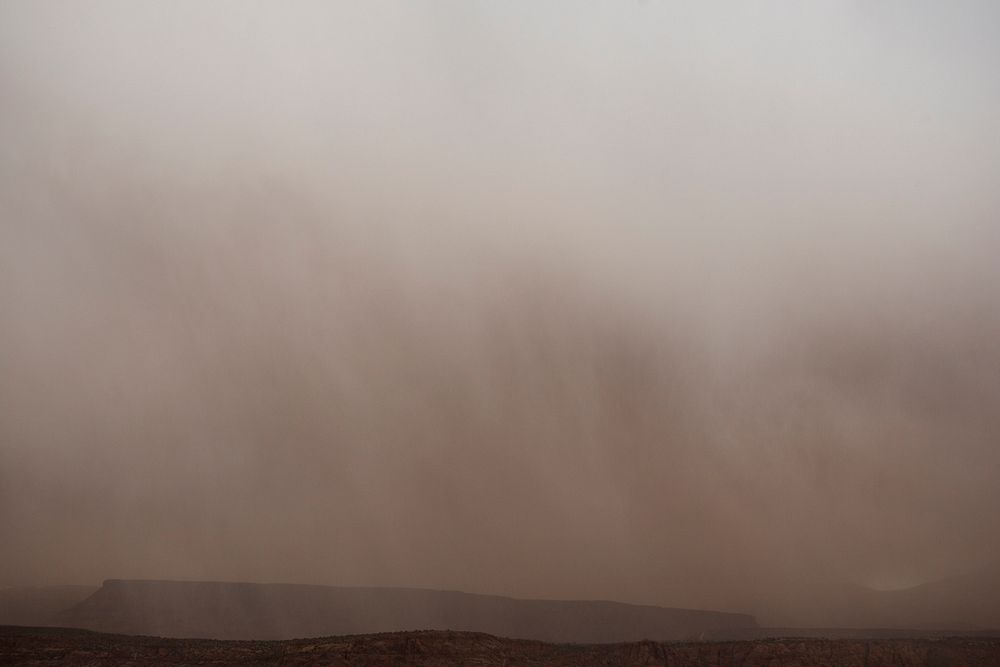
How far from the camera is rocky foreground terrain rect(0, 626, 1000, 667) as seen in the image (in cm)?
3525

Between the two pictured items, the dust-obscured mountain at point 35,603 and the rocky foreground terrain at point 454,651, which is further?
the dust-obscured mountain at point 35,603

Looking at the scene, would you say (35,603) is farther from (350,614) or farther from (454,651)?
(454,651)

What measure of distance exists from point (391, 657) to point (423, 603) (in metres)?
41.6

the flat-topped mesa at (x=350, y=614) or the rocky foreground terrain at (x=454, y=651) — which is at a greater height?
the flat-topped mesa at (x=350, y=614)

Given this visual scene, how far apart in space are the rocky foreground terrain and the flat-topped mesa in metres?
28.5

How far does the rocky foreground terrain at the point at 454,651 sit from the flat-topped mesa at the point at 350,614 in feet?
93.6

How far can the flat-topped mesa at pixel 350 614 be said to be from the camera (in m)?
67.3

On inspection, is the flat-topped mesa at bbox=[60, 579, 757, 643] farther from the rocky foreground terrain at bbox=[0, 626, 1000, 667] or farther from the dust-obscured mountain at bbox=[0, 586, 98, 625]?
the rocky foreground terrain at bbox=[0, 626, 1000, 667]

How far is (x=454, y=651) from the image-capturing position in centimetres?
3603

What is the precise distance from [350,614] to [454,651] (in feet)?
134

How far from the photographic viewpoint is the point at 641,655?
38406 millimetres

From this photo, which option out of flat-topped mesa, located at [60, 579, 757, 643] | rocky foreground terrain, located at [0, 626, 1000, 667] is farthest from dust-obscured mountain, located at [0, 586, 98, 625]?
rocky foreground terrain, located at [0, 626, 1000, 667]

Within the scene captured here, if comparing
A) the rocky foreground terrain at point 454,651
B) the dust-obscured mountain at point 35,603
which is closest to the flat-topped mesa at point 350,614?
the dust-obscured mountain at point 35,603

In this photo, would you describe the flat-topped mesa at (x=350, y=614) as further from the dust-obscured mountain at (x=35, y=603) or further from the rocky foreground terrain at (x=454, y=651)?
the rocky foreground terrain at (x=454, y=651)
